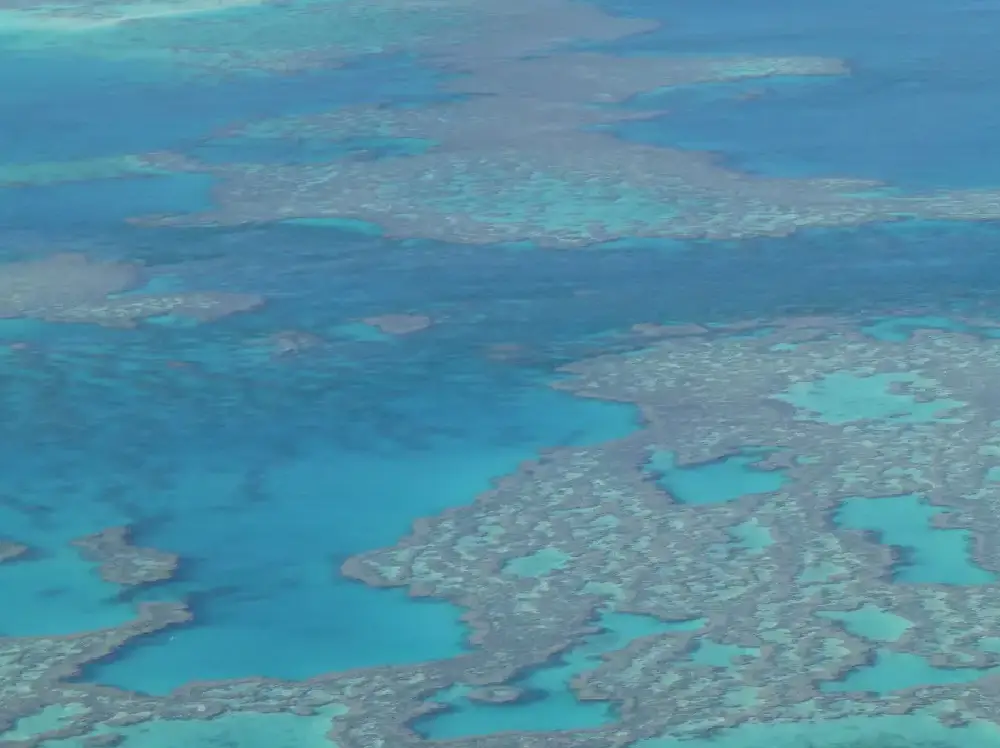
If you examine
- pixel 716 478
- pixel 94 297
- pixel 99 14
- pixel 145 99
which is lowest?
pixel 716 478

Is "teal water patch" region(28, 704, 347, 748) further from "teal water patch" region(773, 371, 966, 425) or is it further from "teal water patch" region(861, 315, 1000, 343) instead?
"teal water patch" region(861, 315, 1000, 343)

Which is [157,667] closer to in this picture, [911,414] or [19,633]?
[19,633]

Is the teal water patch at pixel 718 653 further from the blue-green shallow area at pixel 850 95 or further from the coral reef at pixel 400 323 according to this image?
the blue-green shallow area at pixel 850 95

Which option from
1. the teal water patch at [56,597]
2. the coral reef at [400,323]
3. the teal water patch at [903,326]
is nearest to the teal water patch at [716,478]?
the teal water patch at [903,326]

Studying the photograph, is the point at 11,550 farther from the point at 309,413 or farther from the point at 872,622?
the point at 872,622

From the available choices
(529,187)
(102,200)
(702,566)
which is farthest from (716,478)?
(102,200)

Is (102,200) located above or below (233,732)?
above

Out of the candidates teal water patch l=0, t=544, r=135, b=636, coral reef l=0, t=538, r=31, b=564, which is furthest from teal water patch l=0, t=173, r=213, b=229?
teal water patch l=0, t=544, r=135, b=636
